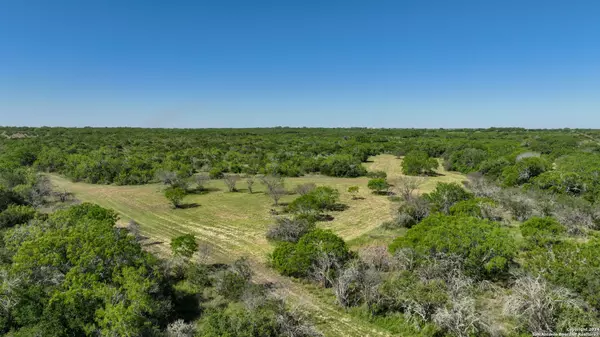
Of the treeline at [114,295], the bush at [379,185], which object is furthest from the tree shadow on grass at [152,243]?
the bush at [379,185]

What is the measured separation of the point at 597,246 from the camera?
50.7 ft

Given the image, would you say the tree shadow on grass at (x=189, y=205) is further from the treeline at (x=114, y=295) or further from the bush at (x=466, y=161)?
the bush at (x=466, y=161)

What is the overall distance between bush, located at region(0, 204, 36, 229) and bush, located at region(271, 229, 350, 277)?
18928 millimetres

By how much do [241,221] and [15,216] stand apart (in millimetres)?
16887

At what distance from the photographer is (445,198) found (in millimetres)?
28469

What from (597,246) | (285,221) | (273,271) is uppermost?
(597,246)

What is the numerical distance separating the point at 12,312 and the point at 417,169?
5427 cm

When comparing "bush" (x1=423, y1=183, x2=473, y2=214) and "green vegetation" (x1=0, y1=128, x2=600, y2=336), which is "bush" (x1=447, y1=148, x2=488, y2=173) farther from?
"bush" (x1=423, y1=183, x2=473, y2=214)

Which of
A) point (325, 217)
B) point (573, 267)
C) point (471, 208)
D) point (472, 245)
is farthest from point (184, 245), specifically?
point (471, 208)

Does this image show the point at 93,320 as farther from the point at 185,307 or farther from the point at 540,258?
the point at 540,258

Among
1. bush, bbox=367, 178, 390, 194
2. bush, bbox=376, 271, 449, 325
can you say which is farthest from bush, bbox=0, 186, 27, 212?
bush, bbox=367, 178, 390, 194

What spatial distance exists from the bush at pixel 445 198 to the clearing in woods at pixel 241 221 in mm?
4471

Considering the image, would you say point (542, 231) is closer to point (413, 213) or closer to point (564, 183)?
point (413, 213)

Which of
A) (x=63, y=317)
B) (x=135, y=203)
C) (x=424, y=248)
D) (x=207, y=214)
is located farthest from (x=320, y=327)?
(x=135, y=203)
